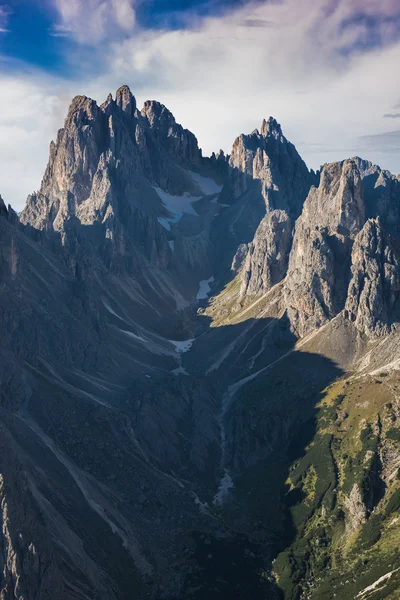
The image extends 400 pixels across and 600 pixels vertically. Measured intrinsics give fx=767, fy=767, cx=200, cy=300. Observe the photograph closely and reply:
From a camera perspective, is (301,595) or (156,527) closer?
(301,595)

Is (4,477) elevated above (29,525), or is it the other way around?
(4,477)

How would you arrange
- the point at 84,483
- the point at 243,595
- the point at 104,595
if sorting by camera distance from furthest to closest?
the point at 84,483
the point at 243,595
the point at 104,595

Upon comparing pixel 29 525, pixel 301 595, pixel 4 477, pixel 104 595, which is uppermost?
pixel 4 477

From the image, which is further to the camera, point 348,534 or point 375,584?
point 348,534

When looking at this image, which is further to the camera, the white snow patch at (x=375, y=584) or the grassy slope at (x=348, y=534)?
the grassy slope at (x=348, y=534)

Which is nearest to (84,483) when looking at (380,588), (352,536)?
(352,536)

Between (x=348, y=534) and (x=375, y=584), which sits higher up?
(x=348, y=534)

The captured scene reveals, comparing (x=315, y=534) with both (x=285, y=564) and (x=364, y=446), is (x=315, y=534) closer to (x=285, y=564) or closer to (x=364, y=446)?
(x=285, y=564)

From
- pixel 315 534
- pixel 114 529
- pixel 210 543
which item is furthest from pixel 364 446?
pixel 114 529

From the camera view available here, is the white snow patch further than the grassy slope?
No

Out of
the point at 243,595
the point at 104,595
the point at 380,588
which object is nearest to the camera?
the point at 380,588
